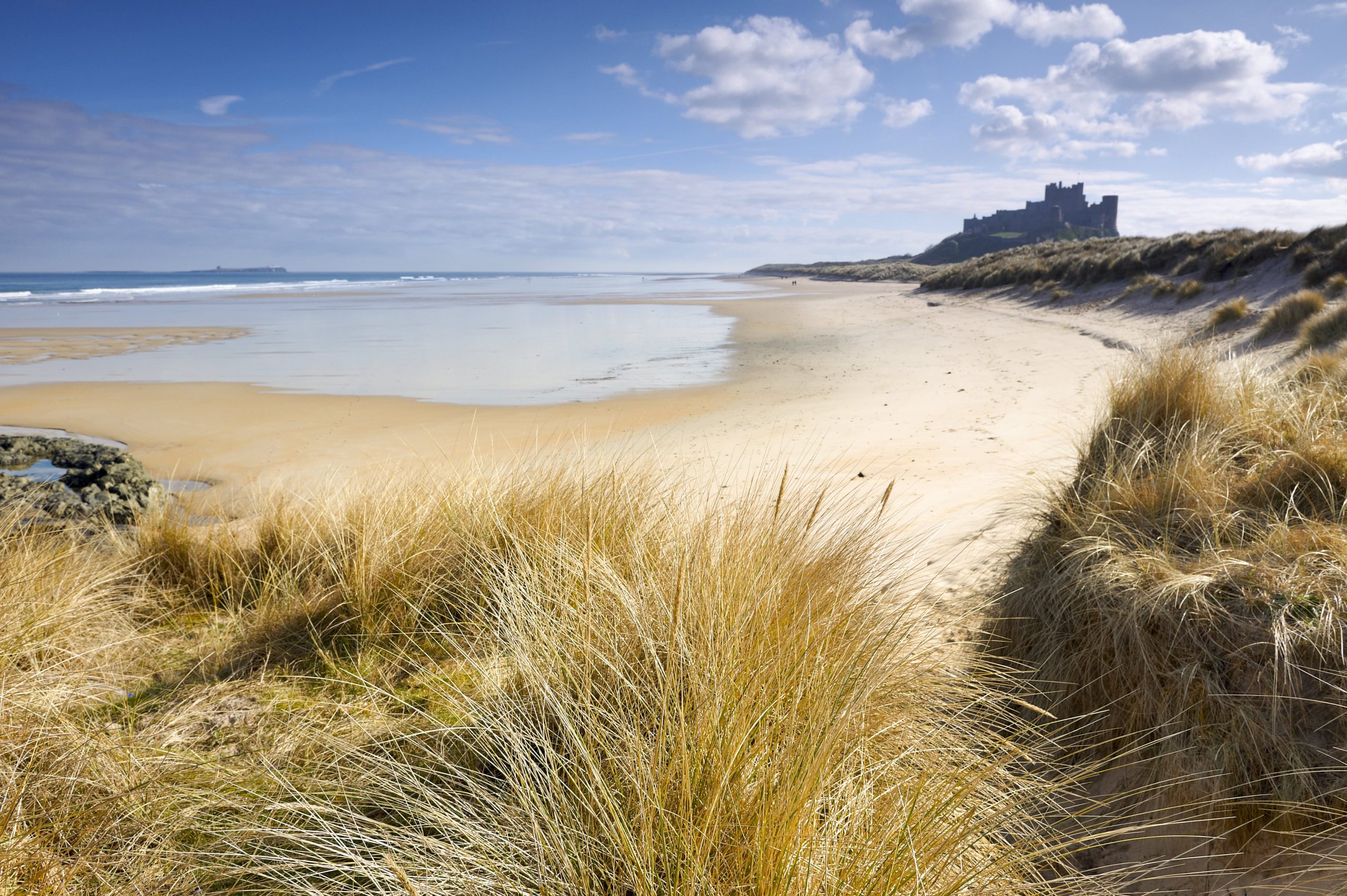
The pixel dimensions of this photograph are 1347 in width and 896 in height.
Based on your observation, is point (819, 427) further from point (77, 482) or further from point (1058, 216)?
point (1058, 216)

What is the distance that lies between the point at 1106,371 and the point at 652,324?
1748cm

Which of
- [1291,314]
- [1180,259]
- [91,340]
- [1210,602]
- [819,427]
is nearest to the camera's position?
[1210,602]

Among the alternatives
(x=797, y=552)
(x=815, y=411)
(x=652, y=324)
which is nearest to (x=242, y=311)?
(x=652, y=324)

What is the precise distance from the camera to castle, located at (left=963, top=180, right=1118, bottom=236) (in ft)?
333

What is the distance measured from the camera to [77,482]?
7297 millimetres

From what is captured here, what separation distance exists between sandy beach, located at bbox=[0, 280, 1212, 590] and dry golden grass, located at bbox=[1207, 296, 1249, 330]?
138cm

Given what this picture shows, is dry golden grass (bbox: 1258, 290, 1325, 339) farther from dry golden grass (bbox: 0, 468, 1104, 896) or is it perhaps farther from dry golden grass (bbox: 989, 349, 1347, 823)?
dry golden grass (bbox: 0, 468, 1104, 896)

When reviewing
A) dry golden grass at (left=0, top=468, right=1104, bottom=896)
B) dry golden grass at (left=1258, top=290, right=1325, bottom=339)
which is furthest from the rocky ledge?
dry golden grass at (left=1258, top=290, right=1325, bottom=339)

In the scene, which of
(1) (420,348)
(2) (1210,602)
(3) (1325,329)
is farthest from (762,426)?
(1) (420,348)

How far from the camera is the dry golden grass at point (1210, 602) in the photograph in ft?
8.17

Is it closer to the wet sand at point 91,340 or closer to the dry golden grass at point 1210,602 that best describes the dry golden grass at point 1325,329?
the dry golden grass at point 1210,602

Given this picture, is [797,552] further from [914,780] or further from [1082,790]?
[1082,790]

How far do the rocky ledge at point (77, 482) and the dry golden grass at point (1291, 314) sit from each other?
1503cm

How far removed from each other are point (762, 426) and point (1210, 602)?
688 cm
